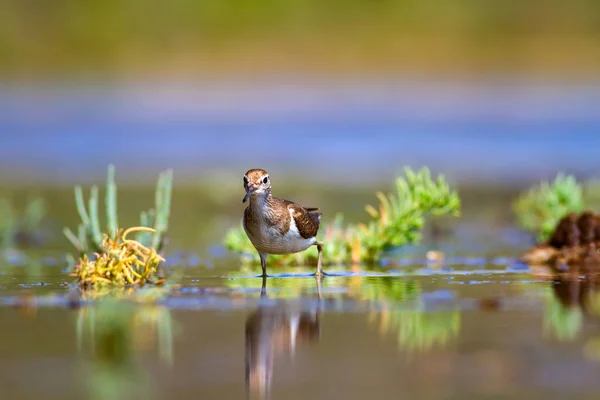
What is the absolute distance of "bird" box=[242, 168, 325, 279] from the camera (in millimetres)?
9516

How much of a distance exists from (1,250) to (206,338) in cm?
643

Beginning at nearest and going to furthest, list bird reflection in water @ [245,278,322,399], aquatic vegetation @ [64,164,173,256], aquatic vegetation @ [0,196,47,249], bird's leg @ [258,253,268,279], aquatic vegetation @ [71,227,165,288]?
bird reflection in water @ [245,278,322,399]
aquatic vegetation @ [71,227,165,288]
bird's leg @ [258,253,268,279]
aquatic vegetation @ [64,164,173,256]
aquatic vegetation @ [0,196,47,249]

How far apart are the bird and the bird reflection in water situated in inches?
60.3

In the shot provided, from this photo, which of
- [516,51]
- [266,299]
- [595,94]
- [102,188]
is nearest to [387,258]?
[266,299]

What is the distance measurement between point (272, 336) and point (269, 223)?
9.18 ft

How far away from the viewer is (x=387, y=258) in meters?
11.3

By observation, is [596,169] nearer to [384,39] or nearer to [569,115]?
[569,115]

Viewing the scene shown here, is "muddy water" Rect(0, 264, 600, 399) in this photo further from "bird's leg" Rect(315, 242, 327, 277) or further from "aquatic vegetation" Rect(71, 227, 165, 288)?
"bird's leg" Rect(315, 242, 327, 277)

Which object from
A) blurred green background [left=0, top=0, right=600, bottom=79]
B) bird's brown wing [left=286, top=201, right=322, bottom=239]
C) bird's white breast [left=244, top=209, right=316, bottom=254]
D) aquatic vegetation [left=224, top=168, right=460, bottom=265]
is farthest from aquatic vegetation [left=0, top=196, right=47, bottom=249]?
blurred green background [left=0, top=0, right=600, bottom=79]

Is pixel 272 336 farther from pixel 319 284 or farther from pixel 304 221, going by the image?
pixel 304 221

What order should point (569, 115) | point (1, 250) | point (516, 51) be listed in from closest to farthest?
1. point (1, 250)
2. point (569, 115)
3. point (516, 51)

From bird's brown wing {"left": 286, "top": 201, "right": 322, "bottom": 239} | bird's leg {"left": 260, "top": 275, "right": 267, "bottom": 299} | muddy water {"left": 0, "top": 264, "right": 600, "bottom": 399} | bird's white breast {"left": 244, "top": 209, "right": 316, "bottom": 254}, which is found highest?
bird's brown wing {"left": 286, "top": 201, "right": 322, "bottom": 239}

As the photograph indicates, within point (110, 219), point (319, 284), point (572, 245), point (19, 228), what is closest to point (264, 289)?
point (319, 284)

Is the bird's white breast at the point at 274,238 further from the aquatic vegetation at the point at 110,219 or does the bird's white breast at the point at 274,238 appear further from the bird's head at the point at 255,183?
the aquatic vegetation at the point at 110,219
